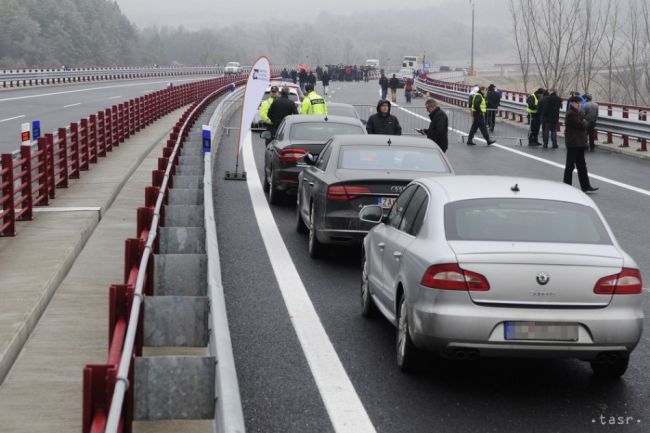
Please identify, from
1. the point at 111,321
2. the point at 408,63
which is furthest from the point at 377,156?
the point at 408,63

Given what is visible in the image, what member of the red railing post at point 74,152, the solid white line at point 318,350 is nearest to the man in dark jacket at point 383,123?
the solid white line at point 318,350

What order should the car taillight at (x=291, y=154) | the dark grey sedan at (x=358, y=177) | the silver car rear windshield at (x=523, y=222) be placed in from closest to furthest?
the silver car rear windshield at (x=523, y=222) → the dark grey sedan at (x=358, y=177) → the car taillight at (x=291, y=154)

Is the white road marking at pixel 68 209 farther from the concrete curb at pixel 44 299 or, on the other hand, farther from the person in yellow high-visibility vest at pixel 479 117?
the person in yellow high-visibility vest at pixel 479 117

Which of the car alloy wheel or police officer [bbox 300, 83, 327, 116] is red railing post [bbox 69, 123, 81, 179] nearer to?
police officer [bbox 300, 83, 327, 116]

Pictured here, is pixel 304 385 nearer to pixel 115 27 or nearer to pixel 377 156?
pixel 377 156

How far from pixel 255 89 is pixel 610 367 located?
1587 centimetres

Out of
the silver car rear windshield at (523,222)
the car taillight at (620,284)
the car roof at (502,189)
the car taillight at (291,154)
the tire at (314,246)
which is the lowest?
the tire at (314,246)

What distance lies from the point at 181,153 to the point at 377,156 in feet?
26.4

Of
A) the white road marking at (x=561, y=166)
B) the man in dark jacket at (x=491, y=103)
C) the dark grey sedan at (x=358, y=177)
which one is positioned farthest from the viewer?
the man in dark jacket at (x=491, y=103)

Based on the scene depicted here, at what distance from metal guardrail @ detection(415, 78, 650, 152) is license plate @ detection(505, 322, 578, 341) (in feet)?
78.7

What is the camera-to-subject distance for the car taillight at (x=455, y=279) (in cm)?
733

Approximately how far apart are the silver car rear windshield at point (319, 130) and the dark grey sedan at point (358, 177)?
14.2 feet

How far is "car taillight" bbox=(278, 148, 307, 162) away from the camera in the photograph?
17.7 metres

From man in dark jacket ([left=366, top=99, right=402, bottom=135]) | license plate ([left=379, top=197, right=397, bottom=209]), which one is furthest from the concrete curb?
man in dark jacket ([left=366, top=99, right=402, bottom=135])
